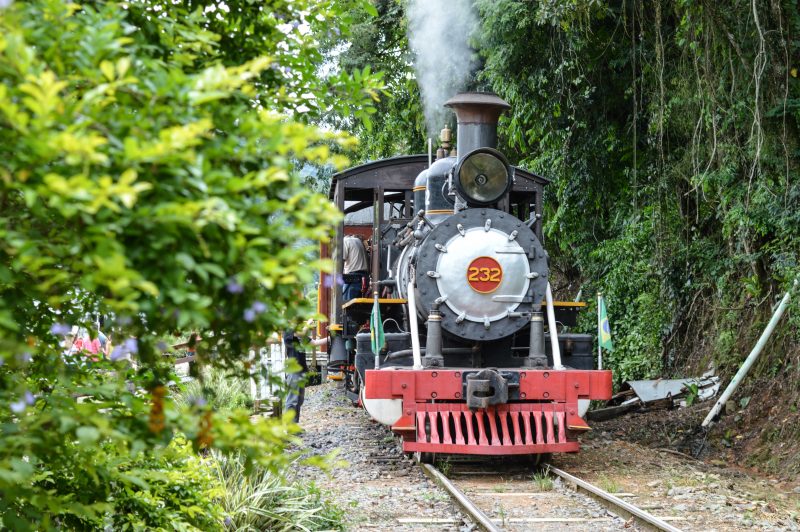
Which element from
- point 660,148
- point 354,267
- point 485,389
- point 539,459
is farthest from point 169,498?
point 660,148

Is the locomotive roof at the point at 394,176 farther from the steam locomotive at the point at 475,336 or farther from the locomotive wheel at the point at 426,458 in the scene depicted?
the locomotive wheel at the point at 426,458

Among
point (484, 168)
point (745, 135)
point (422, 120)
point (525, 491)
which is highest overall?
point (422, 120)

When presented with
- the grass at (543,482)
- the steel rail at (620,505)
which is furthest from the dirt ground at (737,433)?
the grass at (543,482)

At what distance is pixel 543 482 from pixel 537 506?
0.71 meters

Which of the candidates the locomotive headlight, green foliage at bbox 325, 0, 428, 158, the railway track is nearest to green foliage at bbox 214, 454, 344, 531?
the railway track

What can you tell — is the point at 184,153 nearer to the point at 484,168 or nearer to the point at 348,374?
the point at 484,168

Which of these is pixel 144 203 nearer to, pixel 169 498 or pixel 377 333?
pixel 169 498

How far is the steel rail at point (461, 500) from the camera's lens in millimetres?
5793

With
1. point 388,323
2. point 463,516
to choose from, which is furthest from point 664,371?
point 463,516

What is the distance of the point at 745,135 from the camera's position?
10477 millimetres

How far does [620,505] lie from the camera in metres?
6.29

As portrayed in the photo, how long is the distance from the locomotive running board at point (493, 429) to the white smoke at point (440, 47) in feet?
24.9

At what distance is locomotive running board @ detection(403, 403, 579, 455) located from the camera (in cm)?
759

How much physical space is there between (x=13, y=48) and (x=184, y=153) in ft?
1.32
